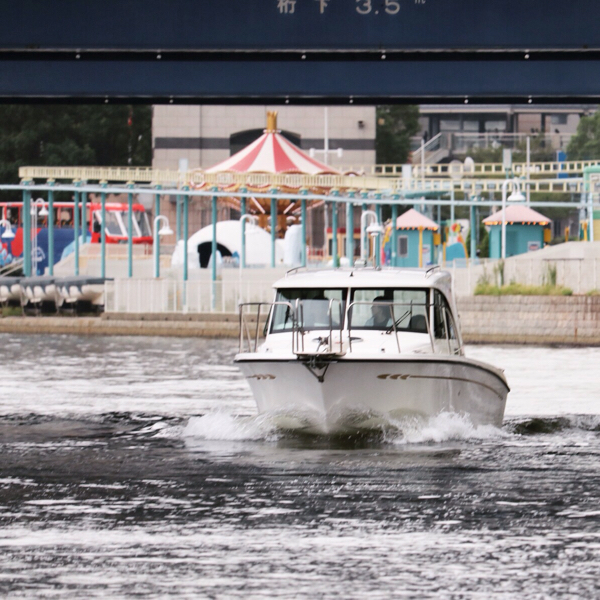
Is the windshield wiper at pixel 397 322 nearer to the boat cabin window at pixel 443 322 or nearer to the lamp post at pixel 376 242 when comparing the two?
the boat cabin window at pixel 443 322

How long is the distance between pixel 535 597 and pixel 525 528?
2585mm

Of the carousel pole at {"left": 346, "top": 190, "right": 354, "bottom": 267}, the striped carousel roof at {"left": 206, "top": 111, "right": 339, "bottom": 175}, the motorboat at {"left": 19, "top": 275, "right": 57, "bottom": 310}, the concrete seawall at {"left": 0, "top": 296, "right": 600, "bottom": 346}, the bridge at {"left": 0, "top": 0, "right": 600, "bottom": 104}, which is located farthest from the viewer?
the striped carousel roof at {"left": 206, "top": 111, "right": 339, "bottom": 175}

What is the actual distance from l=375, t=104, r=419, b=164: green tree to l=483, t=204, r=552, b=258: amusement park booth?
1615 inches

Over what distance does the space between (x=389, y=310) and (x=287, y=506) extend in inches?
218

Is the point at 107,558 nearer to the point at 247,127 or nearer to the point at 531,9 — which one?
the point at 531,9

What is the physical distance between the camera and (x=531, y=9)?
20.2m

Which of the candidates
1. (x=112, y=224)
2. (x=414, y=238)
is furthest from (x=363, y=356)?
(x=112, y=224)

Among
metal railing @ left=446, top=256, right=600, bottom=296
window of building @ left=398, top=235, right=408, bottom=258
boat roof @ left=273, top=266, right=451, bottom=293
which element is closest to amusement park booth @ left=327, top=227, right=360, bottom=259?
window of building @ left=398, top=235, right=408, bottom=258

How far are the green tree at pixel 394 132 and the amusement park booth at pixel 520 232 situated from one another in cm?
4103

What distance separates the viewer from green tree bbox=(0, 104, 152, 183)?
93.6 metres

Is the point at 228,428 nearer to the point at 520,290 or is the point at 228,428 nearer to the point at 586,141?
the point at 520,290

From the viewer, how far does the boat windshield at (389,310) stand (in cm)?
1956

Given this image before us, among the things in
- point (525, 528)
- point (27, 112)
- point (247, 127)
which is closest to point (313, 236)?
point (247, 127)

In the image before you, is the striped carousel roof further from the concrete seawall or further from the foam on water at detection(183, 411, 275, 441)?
the foam on water at detection(183, 411, 275, 441)
